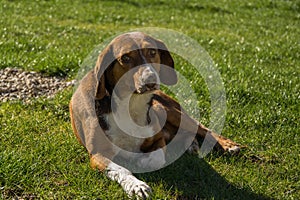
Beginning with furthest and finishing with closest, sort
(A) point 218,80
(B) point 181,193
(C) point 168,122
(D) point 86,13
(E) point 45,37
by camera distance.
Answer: (D) point 86,13, (E) point 45,37, (A) point 218,80, (C) point 168,122, (B) point 181,193

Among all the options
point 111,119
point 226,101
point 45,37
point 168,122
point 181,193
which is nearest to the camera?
point 181,193

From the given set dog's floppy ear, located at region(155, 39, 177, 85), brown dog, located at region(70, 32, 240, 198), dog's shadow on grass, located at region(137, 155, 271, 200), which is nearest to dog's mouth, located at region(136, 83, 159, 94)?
brown dog, located at region(70, 32, 240, 198)

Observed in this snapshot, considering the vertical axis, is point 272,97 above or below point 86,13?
above

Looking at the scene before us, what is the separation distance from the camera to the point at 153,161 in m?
5.27

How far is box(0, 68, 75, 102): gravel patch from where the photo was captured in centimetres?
728

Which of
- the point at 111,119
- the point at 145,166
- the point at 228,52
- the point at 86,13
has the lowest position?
the point at 86,13

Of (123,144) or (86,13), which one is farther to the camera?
(86,13)

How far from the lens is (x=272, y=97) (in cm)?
750

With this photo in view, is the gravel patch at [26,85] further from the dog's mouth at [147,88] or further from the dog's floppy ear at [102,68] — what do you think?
the dog's mouth at [147,88]

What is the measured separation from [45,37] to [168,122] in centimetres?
575

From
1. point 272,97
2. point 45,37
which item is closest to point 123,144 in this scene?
point 272,97

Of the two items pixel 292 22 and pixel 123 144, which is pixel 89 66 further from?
pixel 292 22

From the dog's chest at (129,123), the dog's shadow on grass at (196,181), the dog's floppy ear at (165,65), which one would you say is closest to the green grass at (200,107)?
the dog's shadow on grass at (196,181)

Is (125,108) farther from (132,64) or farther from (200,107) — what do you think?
(200,107)
